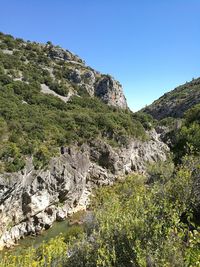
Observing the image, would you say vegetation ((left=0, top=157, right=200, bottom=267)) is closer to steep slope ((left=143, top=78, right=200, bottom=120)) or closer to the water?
the water

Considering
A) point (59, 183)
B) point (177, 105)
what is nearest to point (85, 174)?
point (59, 183)

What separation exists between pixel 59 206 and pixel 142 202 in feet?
87.3

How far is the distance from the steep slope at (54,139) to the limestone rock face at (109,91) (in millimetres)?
271

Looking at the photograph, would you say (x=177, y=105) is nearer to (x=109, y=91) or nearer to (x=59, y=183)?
(x=109, y=91)

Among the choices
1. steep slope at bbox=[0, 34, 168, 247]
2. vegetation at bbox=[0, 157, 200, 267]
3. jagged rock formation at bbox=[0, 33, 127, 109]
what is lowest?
vegetation at bbox=[0, 157, 200, 267]

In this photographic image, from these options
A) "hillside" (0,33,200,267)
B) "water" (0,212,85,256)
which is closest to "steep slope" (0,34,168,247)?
"hillside" (0,33,200,267)

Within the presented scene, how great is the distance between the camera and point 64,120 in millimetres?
54969

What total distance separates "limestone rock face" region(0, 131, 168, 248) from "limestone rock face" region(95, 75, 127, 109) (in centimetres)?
2346

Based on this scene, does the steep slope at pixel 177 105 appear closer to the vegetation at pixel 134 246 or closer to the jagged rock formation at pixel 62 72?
the jagged rock formation at pixel 62 72

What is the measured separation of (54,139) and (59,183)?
8204 mm

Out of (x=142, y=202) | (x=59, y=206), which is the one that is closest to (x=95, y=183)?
(x=59, y=206)

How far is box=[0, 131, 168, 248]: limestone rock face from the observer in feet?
113

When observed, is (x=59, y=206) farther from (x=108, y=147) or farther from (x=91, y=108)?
(x=91, y=108)

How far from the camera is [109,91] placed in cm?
8350
